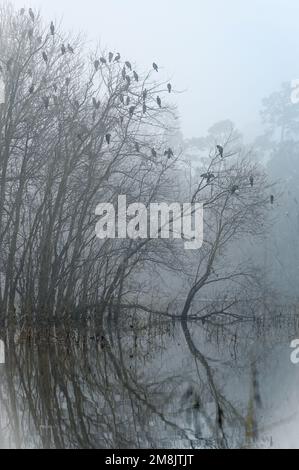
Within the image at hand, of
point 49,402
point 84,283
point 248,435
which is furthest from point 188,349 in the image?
point 248,435

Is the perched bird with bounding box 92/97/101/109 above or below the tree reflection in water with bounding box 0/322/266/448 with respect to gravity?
above

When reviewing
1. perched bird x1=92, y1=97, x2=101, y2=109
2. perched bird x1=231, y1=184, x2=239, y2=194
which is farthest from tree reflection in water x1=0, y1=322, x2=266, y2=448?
perched bird x1=231, y1=184, x2=239, y2=194

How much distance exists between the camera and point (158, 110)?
17.0 metres

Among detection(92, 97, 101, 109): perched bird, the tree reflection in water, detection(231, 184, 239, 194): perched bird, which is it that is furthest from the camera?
detection(231, 184, 239, 194): perched bird

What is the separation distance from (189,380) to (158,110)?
9175mm

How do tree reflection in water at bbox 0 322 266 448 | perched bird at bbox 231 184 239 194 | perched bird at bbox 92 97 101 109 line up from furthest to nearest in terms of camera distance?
1. perched bird at bbox 231 184 239 194
2. perched bird at bbox 92 97 101 109
3. tree reflection in water at bbox 0 322 266 448

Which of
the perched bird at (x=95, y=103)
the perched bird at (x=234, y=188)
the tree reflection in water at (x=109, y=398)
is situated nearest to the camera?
the tree reflection in water at (x=109, y=398)

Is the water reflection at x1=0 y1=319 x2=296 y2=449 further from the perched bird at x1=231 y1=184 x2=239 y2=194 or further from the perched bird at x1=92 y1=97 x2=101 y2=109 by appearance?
the perched bird at x1=231 y1=184 x2=239 y2=194

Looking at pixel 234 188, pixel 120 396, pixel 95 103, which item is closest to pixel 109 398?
pixel 120 396

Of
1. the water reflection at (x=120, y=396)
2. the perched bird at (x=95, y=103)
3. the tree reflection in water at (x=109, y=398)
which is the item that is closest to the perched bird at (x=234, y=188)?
the perched bird at (x=95, y=103)

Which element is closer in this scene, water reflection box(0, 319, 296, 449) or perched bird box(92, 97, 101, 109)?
water reflection box(0, 319, 296, 449)

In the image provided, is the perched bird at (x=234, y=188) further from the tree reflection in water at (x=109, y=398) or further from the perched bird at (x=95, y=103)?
Answer: the tree reflection in water at (x=109, y=398)

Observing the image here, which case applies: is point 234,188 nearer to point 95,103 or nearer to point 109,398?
point 95,103

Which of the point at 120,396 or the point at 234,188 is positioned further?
the point at 234,188
